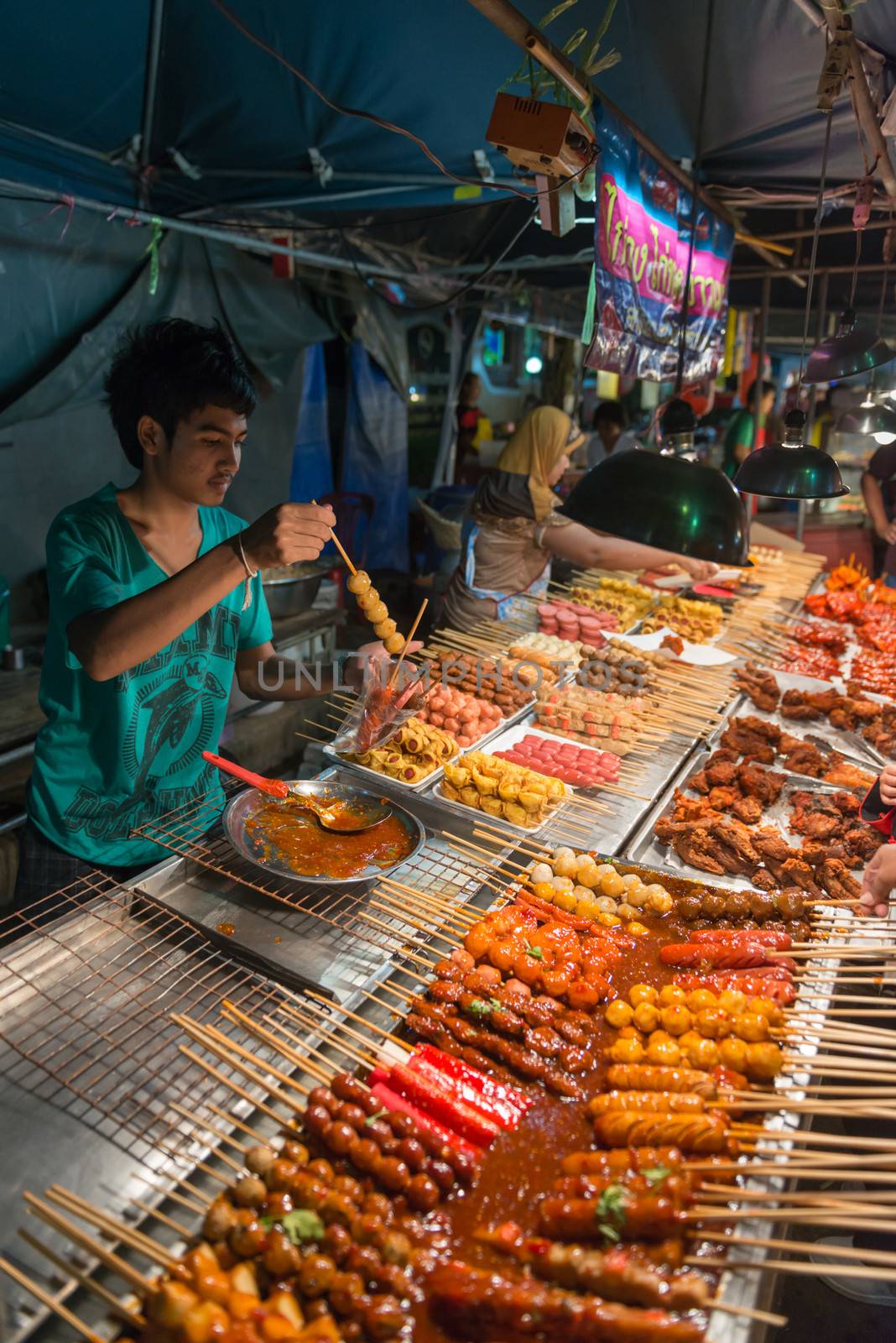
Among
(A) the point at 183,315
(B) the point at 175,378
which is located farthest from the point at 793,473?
(A) the point at 183,315

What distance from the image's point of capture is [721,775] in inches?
159

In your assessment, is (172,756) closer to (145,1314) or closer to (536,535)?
(145,1314)

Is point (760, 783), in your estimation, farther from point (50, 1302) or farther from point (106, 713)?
point (50, 1302)

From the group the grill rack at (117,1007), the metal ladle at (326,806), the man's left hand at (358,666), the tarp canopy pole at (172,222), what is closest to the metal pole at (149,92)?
the tarp canopy pole at (172,222)

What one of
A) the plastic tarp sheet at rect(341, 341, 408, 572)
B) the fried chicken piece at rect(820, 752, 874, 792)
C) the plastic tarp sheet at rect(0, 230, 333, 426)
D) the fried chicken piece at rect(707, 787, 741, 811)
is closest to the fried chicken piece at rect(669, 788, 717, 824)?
the fried chicken piece at rect(707, 787, 741, 811)

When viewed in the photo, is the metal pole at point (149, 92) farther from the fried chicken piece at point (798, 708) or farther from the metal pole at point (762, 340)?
the metal pole at point (762, 340)

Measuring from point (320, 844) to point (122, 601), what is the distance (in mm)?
1064

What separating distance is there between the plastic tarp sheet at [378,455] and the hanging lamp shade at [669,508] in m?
8.45

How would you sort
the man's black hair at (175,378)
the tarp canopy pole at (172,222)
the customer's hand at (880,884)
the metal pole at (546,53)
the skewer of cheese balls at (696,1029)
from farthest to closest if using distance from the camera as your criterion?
the tarp canopy pole at (172,222)
the customer's hand at (880,884)
the man's black hair at (175,378)
the metal pole at (546,53)
the skewer of cheese balls at (696,1029)

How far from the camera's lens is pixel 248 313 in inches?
291

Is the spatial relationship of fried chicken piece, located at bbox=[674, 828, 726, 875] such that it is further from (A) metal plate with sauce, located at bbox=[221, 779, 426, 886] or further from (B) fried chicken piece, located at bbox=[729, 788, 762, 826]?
(A) metal plate with sauce, located at bbox=[221, 779, 426, 886]

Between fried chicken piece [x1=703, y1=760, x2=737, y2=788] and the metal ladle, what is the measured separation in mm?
1745

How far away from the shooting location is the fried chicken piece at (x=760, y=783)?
397 centimetres

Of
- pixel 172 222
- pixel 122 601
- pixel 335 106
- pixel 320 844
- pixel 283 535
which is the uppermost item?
pixel 172 222
